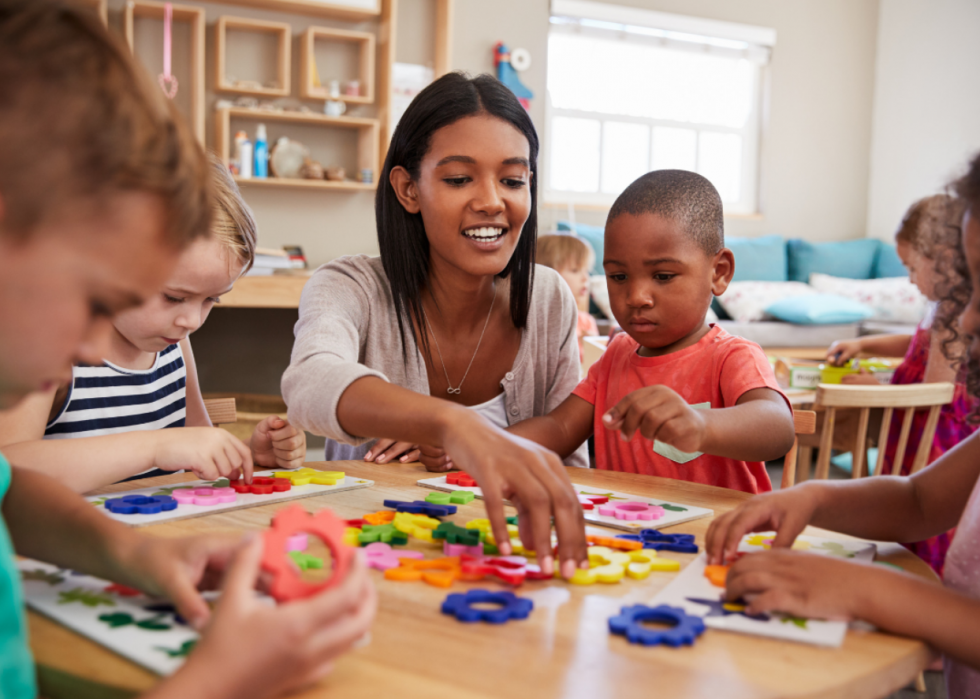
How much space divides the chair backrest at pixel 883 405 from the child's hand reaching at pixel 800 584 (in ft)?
4.23

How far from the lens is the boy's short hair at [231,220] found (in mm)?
1338

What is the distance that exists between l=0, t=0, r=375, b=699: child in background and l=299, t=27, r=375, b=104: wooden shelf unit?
3.66 m

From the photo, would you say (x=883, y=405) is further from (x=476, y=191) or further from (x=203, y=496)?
(x=203, y=496)

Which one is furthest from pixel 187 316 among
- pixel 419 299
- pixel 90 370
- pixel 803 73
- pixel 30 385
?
pixel 803 73

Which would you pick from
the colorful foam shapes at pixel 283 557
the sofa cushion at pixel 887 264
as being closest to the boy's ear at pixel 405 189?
the colorful foam shapes at pixel 283 557

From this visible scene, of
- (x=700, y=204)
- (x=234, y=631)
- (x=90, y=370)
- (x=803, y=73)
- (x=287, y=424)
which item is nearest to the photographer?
(x=234, y=631)

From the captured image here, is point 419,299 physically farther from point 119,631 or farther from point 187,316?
point 119,631

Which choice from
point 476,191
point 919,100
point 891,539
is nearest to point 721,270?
point 476,191

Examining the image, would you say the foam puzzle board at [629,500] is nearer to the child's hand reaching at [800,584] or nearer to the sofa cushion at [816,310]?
the child's hand reaching at [800,584]

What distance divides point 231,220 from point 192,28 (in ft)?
9.83

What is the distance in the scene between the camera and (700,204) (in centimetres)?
151

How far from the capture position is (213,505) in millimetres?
1002

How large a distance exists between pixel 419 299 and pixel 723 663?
3.65 ft

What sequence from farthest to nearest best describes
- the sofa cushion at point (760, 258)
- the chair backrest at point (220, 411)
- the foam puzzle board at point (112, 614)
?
the sofa cushion at point (760, 258)
the chair backrest at point (220, 411)
the foam puzzle board at point (112, 614)
